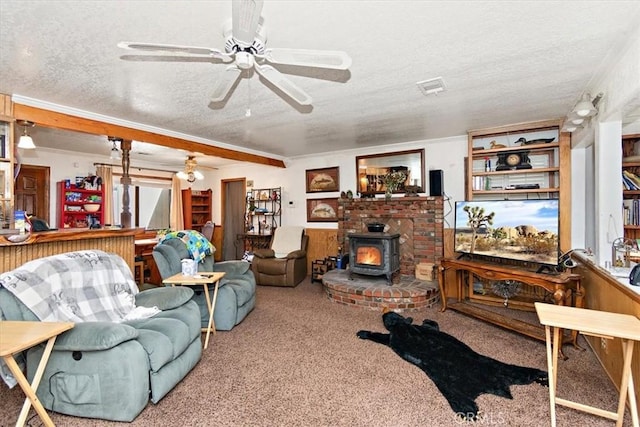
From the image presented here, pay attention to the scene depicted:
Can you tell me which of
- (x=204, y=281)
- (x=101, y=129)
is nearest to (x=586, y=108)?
(x=204, y=281)

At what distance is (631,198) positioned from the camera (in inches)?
133

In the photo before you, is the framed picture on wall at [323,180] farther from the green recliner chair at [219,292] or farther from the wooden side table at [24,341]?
the wooden side table at [24,341]

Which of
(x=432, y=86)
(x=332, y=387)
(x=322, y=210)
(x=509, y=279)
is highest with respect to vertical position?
(x=432, y=86)

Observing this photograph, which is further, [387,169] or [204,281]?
[387,169]

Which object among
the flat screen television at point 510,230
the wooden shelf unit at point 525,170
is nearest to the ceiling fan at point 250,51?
the flat screen television at point 510,230

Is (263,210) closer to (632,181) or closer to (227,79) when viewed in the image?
(227,79)

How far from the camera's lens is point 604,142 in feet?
8.74

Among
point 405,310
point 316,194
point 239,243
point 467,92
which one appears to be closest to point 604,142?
point 467,92

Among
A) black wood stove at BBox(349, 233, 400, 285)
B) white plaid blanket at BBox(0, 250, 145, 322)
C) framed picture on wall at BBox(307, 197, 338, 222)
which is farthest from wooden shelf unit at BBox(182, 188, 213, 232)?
white plaid blanket at BBox(0, 250, 145, 322)

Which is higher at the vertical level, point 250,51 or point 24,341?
point 250,51

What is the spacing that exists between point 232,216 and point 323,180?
2.79 metres

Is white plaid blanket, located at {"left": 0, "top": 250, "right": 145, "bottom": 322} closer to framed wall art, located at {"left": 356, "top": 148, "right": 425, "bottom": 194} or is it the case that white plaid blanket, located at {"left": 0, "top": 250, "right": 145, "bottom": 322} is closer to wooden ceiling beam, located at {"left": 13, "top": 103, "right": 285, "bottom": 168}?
wooden ceiling beam, located at {"left": 13, "top": 103, "right": 285, "bottom": 168}

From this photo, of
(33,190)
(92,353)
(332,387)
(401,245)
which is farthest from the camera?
(33,190)

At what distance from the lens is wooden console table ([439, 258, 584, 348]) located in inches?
→ 111
